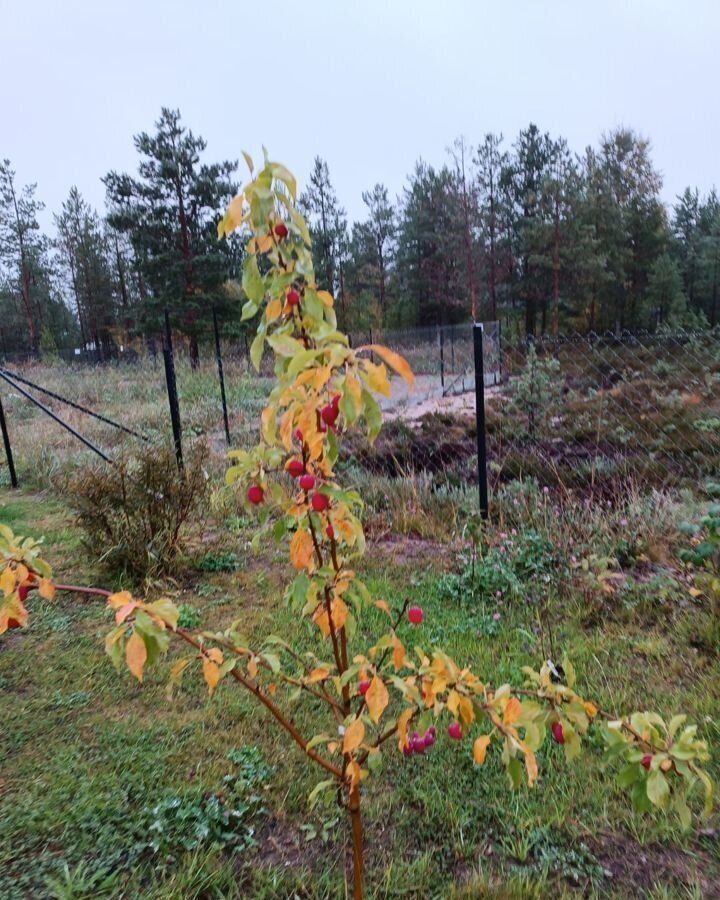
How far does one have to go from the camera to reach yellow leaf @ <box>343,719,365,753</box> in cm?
93

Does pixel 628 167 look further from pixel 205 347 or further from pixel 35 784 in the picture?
pixel 35 784

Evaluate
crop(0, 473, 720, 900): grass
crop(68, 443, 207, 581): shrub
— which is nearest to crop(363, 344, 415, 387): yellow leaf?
crop(0, 473, 720, 900): grass

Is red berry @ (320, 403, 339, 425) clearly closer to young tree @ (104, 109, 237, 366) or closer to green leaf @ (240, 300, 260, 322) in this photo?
green leaf @ (240, 300, 260, 322)

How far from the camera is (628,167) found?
79.5 feet

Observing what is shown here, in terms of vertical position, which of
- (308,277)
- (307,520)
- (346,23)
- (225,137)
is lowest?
(307,520)

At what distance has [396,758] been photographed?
1.83 m

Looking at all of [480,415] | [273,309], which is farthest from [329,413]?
[480,415]

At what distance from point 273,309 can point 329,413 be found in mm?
251

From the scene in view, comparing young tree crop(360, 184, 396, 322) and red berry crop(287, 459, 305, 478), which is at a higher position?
young tree crop(360, 184, 396, 322)

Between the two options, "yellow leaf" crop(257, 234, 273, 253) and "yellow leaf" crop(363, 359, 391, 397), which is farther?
"yellow leaf" crop(257, 234, 273, 253)

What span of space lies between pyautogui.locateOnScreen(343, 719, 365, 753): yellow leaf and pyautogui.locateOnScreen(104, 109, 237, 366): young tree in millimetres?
19389

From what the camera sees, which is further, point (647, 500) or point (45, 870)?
point (647, 500)

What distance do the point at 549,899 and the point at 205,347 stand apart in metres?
20.3

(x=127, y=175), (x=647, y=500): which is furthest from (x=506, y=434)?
(x=127, y=175)
